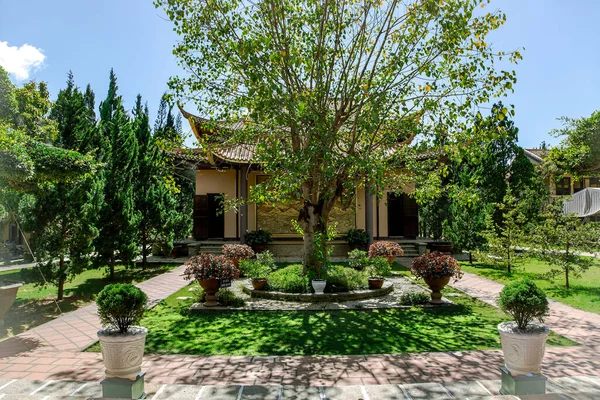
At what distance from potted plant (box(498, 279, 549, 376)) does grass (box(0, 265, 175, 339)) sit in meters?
7.76

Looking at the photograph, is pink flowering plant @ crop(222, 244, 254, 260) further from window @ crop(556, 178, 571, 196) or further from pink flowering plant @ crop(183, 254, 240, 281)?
window @ crop(556, 178, 571, 196)

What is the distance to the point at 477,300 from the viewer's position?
9.77 meters

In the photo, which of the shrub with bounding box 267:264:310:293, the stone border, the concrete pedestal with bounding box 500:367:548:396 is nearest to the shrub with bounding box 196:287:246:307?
the stone border

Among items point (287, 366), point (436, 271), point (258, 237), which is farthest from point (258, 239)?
point (287, 366)

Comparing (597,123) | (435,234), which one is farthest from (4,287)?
(435,234)

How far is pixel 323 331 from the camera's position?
23.6 ft

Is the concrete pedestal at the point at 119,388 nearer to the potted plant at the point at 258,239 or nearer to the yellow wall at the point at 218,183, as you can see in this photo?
the potted plant at the point at 258,239

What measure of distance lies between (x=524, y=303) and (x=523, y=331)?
0.31 meters

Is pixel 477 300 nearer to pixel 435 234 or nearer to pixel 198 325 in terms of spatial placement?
pixel 198 325

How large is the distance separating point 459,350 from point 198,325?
176 inches

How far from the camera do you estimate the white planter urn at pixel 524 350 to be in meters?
4.35

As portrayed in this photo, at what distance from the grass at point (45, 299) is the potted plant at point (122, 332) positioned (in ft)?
13.2

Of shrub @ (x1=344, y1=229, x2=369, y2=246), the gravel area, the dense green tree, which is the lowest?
the gravel area

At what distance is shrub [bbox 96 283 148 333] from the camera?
4.50 m
